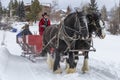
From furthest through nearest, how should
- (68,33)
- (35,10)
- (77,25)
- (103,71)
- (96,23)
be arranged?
(35,10) < (103,71) < (68,33) < (77,25) < (96,23)

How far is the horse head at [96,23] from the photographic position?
9.68 metres

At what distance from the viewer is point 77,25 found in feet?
32.5

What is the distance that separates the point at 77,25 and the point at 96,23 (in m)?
0.56

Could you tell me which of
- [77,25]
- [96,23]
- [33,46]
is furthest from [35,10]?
[96,23]

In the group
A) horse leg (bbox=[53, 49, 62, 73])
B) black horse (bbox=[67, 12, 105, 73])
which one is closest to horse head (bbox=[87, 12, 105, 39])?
black horse (bbox=[67, 12, 105, 73])

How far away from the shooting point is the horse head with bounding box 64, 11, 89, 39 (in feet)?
31.7

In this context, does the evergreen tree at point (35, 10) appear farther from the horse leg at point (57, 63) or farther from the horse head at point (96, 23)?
the horse head at point (96, 23)

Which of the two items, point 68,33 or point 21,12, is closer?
point 68,33

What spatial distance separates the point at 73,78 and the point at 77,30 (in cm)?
147

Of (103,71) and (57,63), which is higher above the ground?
(57,63)

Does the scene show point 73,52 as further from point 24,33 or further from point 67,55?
point 24,33

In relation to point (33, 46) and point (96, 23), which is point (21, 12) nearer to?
point (33, 46)

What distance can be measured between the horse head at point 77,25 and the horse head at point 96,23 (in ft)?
0.60

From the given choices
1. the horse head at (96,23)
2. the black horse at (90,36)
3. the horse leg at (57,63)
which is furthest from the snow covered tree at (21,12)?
the horse head at (96,23)
